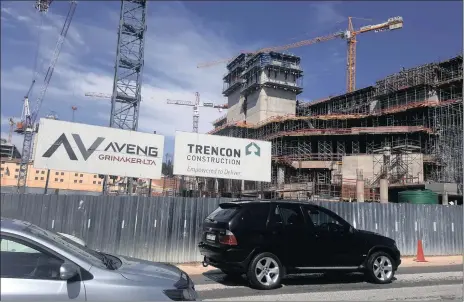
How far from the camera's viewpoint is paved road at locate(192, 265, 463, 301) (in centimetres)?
786

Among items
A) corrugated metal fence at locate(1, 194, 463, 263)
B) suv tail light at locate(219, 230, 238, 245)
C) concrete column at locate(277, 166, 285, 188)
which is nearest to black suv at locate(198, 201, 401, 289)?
suv tail light at locate(219, 230, 238, 245)

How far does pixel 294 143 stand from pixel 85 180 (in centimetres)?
3578

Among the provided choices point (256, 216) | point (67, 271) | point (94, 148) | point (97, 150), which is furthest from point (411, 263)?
point (67, 271)

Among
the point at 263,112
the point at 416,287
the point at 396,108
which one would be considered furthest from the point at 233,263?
the point at 263,112

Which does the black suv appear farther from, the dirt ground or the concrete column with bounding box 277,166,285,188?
the concrete column with bounding box 277,166,285,188

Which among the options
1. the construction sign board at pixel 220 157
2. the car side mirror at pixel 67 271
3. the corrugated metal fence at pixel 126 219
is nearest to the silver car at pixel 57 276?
the car side mirror at pixel 67 271

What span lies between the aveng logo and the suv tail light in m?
7.16

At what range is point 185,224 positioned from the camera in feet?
42.2

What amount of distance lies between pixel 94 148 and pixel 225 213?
7137 millimetres

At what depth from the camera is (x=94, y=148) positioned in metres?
14.1

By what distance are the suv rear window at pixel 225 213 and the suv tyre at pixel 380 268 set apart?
3.38 m

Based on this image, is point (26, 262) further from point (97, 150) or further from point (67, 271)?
point (97, 150)

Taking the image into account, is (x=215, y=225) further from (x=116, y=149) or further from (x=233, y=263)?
(x=116, y=149)

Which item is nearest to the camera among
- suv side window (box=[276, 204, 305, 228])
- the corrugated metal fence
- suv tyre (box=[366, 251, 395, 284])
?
suv side window (box=[276, 204, 305, 228])
